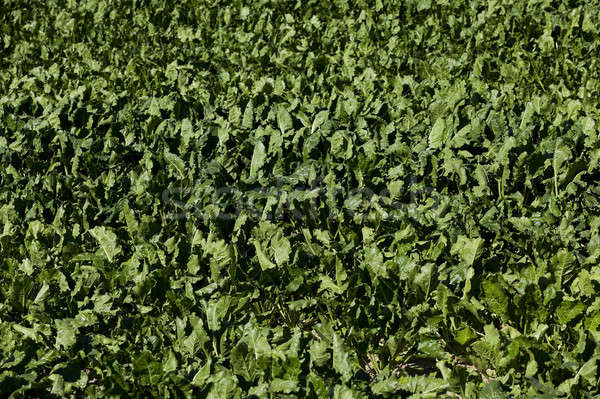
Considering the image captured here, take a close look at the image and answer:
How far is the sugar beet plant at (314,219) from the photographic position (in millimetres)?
2895

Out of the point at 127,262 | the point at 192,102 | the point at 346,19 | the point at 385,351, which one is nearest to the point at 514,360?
the point at 385,351

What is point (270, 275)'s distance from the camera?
133 inches

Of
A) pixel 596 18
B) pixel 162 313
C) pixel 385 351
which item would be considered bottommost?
pixel 162 313

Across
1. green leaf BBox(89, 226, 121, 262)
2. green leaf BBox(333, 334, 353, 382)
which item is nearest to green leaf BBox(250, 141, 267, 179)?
green leaf BBox(89, 226, 121, 262)

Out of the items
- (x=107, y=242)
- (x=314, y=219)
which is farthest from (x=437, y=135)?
(x=107, y=242)

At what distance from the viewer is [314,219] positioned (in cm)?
390

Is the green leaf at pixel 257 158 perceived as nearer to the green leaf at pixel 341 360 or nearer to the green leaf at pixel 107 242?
the green leaf at pixel 107 242

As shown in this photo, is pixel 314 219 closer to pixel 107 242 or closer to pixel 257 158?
pixel 257 158

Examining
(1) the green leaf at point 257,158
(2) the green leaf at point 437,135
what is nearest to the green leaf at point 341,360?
(1) the green leaf at point 257,158

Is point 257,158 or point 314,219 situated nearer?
point 314,219

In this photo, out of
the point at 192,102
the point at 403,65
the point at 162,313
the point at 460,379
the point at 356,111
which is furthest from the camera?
the point at 403,65

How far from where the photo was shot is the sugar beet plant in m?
2.89

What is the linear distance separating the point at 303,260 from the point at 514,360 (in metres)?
1.09

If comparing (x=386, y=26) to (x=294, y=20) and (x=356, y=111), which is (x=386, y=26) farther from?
(x=356, y=111)
